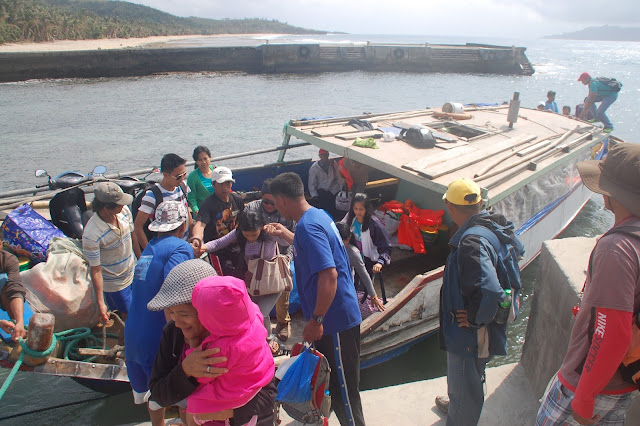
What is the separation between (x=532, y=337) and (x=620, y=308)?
1949 millimetres

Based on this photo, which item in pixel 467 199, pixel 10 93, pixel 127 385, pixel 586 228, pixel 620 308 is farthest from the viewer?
pixel 10 93

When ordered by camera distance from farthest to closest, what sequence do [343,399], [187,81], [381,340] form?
1. [187,81]
2. [381,340]
3. [343,399]

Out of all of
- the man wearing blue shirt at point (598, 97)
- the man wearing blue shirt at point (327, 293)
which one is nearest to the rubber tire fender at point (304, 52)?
the man wearing blue shirt at point (598, 97)

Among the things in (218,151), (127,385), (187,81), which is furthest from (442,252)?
(187,81)

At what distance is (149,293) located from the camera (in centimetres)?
274

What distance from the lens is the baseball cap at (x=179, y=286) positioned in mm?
2123

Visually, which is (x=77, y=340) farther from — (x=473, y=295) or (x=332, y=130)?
(x=332, y=130)

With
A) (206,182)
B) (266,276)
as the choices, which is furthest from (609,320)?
(206,182)

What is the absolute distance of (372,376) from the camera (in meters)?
5.65

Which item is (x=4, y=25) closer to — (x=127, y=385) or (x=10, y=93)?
(x=10, y=93)

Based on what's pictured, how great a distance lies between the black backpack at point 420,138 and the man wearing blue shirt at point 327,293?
3.84 meters

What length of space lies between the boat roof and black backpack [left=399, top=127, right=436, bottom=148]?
0.10m

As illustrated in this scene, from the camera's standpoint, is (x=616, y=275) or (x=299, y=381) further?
(x=299, y=381)

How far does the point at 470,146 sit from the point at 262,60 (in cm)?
3601
